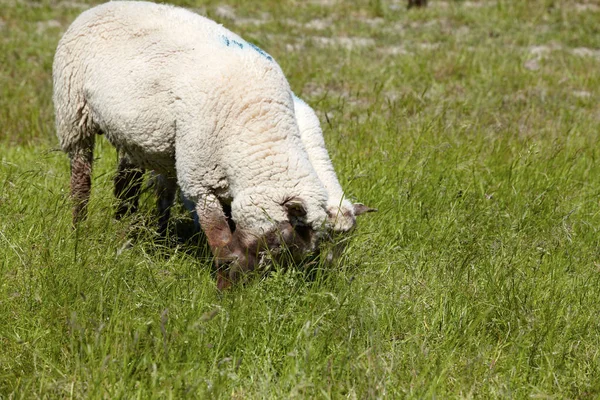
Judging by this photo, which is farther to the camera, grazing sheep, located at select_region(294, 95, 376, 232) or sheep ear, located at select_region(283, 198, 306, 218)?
grazing sheep, located at select_region(294, 95, 376, 232)

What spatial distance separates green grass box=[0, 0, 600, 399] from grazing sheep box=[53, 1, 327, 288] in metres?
0.27

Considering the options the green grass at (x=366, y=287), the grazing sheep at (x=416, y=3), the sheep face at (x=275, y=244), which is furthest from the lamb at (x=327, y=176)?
the grazing sheep at (x=416, y=3)

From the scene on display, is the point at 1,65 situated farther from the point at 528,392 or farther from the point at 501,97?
the point at 528,392

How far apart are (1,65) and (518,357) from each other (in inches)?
301

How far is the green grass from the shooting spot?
307 centimetres

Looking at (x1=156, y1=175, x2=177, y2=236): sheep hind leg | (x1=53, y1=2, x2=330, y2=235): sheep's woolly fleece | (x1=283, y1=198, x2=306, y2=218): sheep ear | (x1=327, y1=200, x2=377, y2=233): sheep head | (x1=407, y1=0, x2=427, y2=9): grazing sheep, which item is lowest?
(x1=407, y1=0, x2=427, y2=9): grazing sheep

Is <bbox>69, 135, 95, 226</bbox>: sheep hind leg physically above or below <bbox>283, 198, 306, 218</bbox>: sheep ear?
below

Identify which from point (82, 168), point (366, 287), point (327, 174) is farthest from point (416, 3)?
point (366, 287)

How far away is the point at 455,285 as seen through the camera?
3924 mm

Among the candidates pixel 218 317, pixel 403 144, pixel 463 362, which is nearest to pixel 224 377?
pixel 218 317

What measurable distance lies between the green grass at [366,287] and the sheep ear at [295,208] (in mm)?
339

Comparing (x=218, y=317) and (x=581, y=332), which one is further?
(x=581, y=332)

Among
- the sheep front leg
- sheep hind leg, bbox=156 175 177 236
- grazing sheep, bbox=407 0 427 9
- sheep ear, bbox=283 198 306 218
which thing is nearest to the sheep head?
sheep ear, bbox=283 198 306 218

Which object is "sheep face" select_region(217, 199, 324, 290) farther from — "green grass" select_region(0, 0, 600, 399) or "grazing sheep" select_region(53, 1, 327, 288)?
"green grass" select_region(0, 0, 600, 399)
